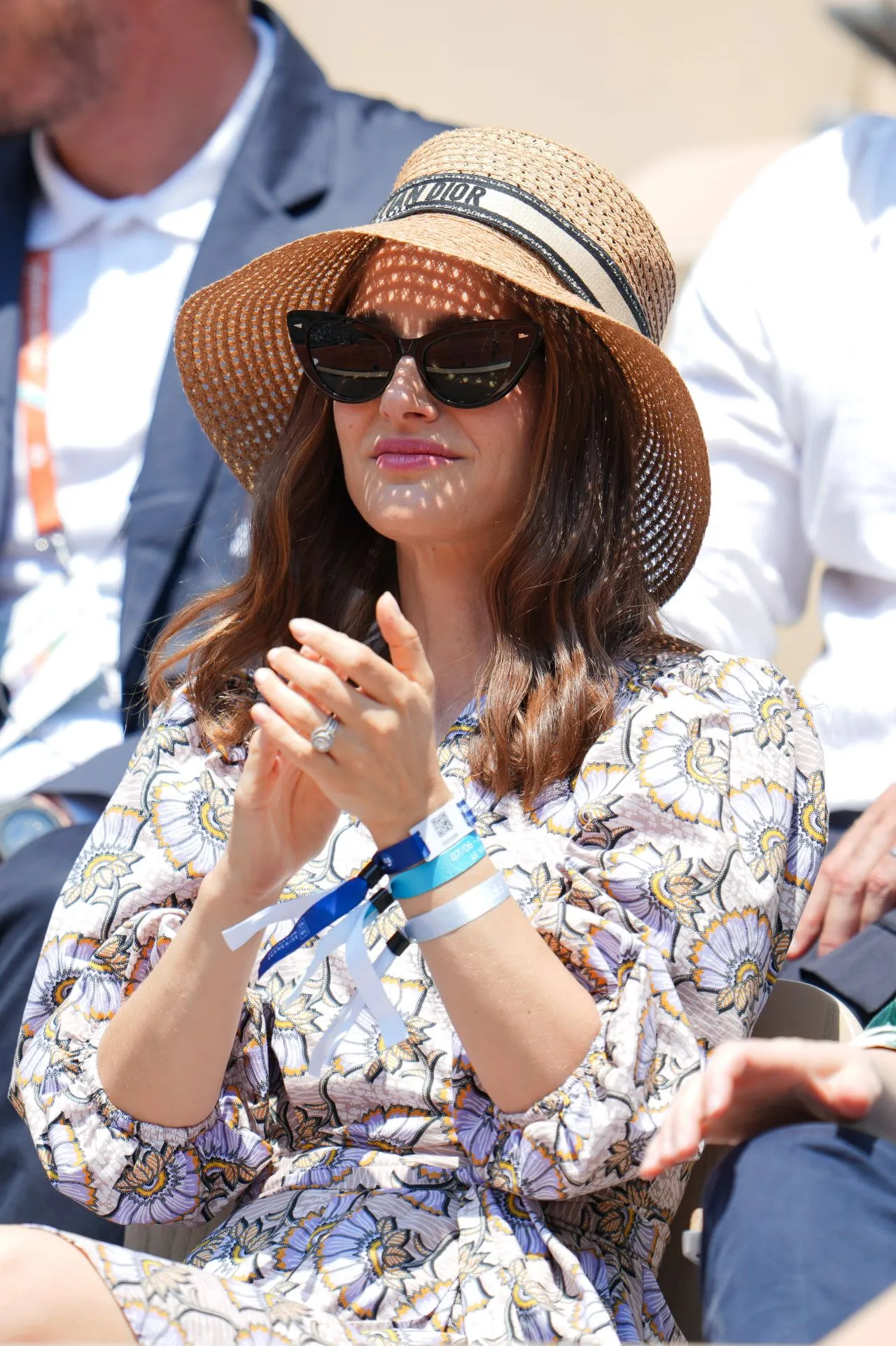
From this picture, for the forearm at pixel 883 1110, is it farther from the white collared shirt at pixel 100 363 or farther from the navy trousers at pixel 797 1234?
the white collared shirt at pixel 100 363

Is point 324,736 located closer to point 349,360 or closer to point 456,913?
point 456,913

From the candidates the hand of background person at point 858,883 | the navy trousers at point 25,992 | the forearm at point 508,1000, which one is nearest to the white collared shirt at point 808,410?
the hand of background person at point 858,883

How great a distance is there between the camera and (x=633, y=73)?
5.45 metres

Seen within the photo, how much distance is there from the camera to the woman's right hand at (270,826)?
1.75m

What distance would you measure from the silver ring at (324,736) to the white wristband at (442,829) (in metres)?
0.14

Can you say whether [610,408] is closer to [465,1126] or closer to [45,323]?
[465,1126]

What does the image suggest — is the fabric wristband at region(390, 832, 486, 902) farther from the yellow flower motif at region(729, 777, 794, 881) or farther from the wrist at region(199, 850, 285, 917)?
the yellow flower motif at region(729, 777, 794, 881)

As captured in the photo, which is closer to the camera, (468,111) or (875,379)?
(875,379)

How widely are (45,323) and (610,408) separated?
175 centimetres

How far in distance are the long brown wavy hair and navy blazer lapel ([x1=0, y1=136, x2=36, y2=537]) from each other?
1134 mm

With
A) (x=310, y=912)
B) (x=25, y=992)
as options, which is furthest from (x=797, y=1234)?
(x=25, y=992)

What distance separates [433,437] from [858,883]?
2.89ft

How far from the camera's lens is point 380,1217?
184 cm

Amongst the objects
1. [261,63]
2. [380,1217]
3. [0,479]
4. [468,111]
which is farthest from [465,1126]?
[468,111]
